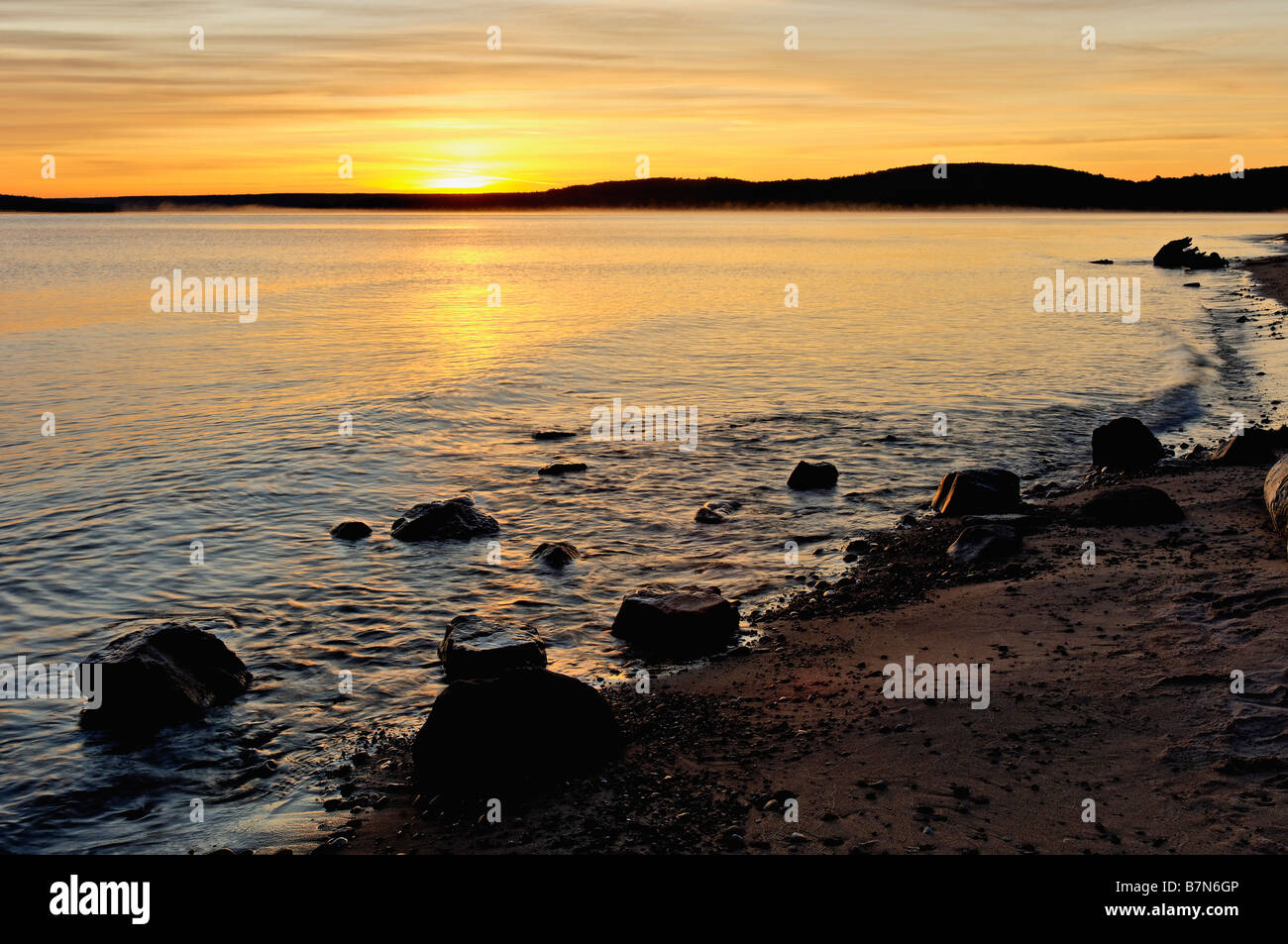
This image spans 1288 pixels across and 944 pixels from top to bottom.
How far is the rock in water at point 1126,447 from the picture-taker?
22.9 metres

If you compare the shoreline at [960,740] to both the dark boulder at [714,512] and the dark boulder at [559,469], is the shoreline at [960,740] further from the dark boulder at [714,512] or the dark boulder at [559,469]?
the dark boulder at [559,469]

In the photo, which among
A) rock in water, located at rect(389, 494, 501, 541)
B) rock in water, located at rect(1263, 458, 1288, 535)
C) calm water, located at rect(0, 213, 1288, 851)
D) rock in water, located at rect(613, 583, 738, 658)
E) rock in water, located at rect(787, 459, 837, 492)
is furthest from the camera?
rock in water, located at rect(787, 459, 837, 492)

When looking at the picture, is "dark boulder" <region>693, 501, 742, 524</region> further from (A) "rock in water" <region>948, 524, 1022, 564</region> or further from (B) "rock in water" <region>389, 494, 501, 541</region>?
(A) "rock in water" <region>948, 524, 1022, 564</region>

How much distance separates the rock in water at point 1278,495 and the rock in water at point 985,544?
379 centimetres

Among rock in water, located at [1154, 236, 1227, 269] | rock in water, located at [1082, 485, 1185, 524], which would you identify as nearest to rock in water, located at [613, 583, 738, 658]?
rock in water, located at [1082, 485, 1185, 524]

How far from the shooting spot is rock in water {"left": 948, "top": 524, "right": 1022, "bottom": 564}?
1641 cm

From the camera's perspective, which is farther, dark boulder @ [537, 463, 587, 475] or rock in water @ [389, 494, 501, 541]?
dark boulder @ [537, 463, 587, 475]

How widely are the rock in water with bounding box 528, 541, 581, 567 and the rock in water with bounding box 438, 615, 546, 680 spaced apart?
4.21 meters

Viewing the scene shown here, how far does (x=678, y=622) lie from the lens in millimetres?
13914

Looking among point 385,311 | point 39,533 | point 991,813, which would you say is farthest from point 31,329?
point 991,813

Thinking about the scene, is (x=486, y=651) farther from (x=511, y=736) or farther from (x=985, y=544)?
(x=985, y=544)

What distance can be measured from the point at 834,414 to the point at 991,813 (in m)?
23.1

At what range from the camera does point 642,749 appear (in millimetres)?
10711
